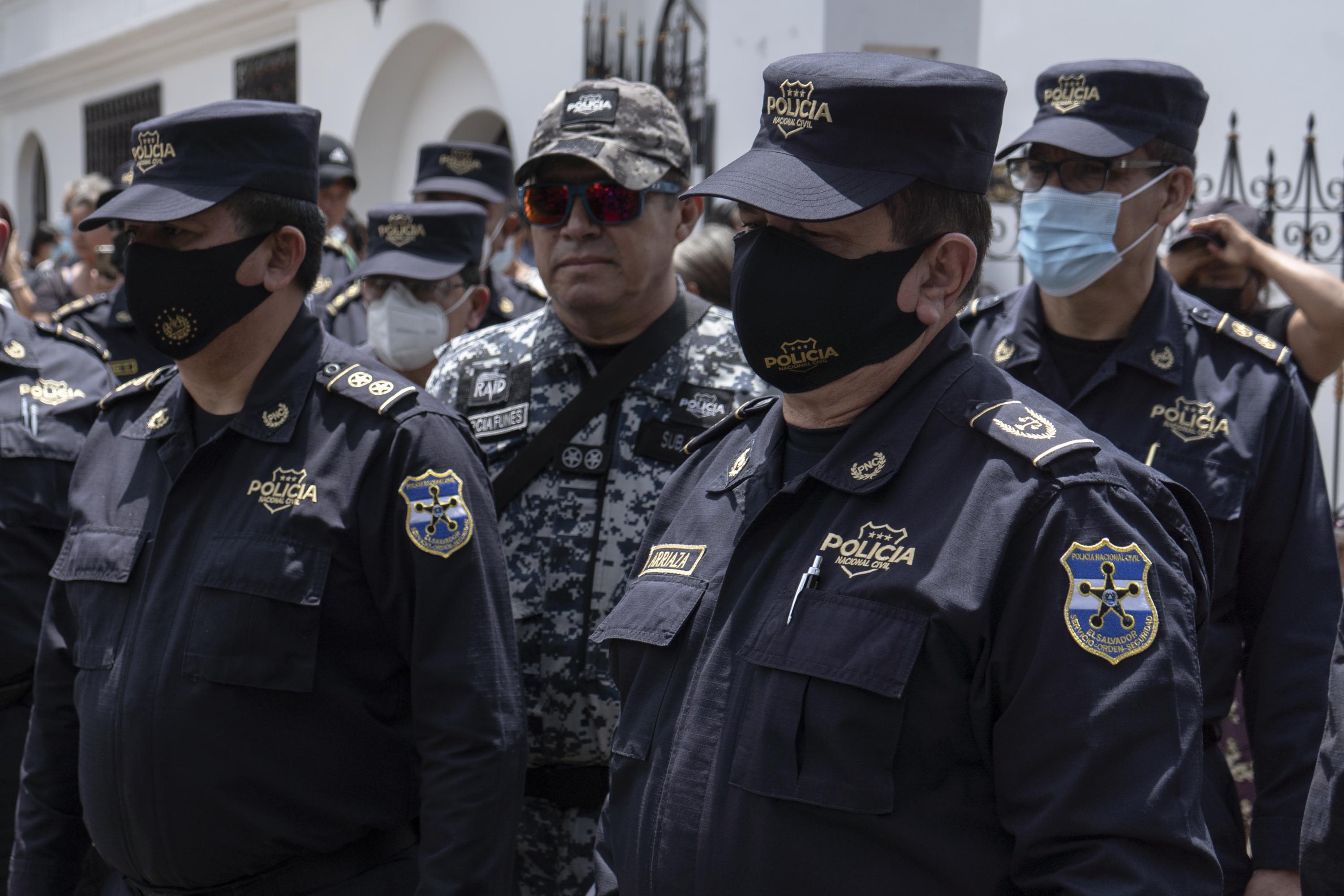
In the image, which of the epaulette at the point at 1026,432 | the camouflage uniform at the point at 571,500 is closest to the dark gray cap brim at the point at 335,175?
the camouflage uniform at the point at 571,500

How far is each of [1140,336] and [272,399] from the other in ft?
5.87

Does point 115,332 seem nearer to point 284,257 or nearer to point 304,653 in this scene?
point 284,257

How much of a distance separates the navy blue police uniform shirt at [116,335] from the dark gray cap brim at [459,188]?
1.37 meters

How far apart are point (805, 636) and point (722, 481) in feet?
1.26

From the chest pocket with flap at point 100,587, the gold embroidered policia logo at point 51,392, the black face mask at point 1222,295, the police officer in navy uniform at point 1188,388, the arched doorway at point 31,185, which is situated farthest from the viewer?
the arched doorway at point 31,185

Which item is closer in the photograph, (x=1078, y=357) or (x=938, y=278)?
(x=938, y=278)

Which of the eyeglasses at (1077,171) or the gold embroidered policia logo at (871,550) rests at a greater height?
the eyeglasses at (1077,171)

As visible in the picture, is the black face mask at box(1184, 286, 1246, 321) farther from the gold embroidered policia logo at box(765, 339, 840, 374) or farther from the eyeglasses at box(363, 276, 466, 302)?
the gold embroidered policia logo at box(765, 339, 840, 374)

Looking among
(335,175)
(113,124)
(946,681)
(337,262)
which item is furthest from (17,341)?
(113,124)

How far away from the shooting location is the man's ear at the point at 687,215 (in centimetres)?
313

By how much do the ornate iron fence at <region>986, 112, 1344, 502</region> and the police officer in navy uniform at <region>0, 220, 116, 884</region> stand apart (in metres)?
3.60

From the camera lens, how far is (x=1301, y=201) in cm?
579

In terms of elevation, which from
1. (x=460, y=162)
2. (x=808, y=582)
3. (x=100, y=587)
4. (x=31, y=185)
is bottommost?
(x=31, y=185)

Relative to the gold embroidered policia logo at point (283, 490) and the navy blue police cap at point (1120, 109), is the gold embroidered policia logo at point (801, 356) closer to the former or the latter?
the gold embroidered policia logo at point (283, 490)
